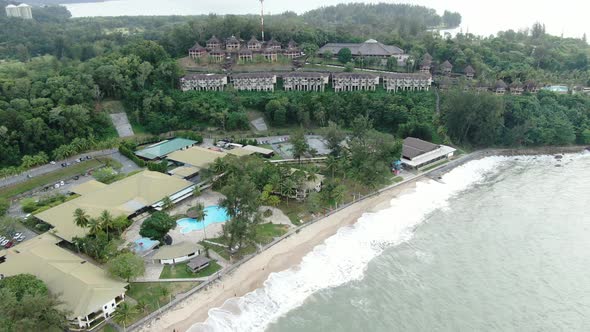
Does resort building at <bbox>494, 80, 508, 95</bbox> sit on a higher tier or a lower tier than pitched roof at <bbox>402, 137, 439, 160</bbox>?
higher

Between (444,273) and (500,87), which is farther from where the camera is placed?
(500,87)

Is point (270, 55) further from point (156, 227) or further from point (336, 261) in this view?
point (336, 261)

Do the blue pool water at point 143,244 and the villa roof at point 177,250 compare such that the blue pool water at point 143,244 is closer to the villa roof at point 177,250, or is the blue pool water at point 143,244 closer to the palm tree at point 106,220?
the villa roof at point 177,250

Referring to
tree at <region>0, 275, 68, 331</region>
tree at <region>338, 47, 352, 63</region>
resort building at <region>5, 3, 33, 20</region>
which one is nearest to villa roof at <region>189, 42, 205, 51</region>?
tree at <region>338, 47, 352, 63</region>

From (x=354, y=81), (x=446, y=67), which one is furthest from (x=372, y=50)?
(x=354, y=81)

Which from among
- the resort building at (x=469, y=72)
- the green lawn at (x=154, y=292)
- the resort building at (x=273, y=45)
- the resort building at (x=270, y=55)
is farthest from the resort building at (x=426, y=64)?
the green lawn at (x=154, y=292)

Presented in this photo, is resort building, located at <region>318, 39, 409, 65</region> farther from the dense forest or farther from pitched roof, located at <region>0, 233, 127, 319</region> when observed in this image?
pitched roof, located at <region>0, 233, 127, 319</region>

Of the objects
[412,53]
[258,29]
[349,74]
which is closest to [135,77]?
[258,29]
